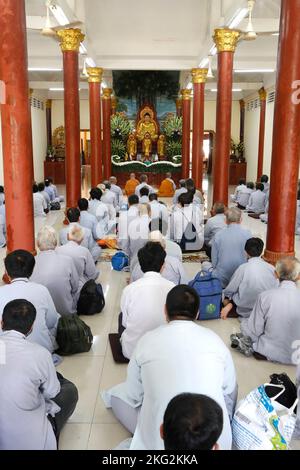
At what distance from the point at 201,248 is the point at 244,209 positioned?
207 inches

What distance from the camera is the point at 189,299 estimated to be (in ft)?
9.48

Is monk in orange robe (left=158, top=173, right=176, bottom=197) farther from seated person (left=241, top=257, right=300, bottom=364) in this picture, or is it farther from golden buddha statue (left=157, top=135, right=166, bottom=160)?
seated person (left=241, top=257, right=300, bottom=364)

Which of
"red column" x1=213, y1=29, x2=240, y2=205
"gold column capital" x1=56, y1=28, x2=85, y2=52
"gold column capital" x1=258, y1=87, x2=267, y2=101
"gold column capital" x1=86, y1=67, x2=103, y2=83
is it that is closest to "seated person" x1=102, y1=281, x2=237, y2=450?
"red column" x1=213, y1=29, x2=240, y2=205

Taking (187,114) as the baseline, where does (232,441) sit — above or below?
below

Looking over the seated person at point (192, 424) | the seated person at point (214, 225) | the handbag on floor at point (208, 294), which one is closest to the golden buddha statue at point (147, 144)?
the seated person at point (214, 225)

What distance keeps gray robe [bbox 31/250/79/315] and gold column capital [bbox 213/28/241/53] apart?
7368 millimetres

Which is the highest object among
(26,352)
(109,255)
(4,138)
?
(4,138)

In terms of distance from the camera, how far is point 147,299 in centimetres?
381

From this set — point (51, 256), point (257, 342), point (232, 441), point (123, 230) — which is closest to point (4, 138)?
point (51, 256)

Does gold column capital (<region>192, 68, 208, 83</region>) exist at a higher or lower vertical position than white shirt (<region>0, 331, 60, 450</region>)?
higher

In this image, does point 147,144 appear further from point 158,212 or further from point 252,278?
point 252,278

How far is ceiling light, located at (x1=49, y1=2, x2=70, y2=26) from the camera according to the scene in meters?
8.82
